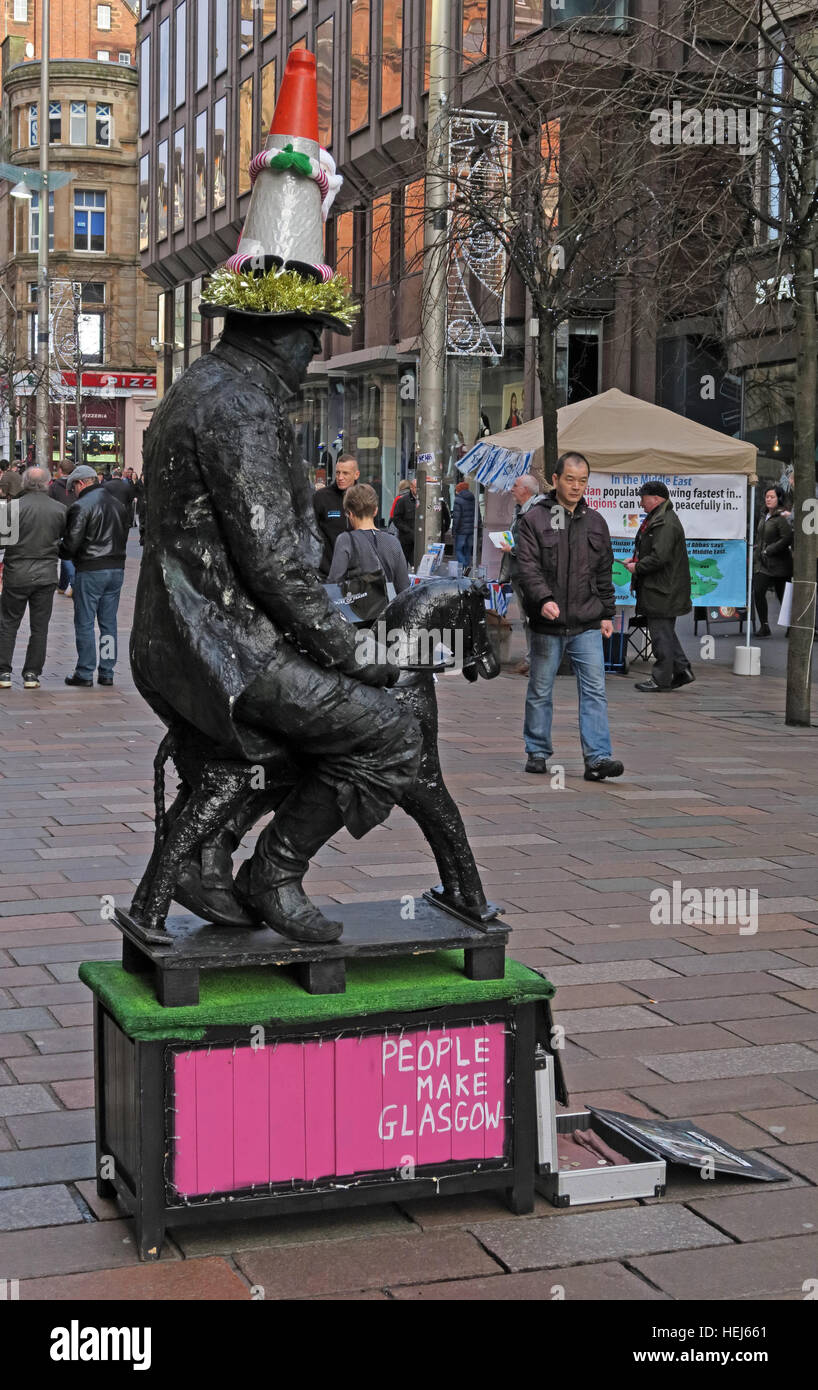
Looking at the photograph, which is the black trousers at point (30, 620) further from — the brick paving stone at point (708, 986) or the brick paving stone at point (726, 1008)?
the brick paving stone at point (726, 1008)

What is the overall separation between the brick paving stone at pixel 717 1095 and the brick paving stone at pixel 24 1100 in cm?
161

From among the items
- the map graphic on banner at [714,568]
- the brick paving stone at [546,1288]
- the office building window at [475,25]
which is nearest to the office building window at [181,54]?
the office building window at [475,25]

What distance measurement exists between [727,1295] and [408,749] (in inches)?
54.0

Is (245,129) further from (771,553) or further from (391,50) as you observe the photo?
(771,553)

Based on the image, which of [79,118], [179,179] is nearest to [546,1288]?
[179,179]

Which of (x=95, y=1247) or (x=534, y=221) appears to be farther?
(x=534, y=221)

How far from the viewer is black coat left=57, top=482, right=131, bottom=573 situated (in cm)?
1484

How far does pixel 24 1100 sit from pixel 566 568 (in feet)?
20.5

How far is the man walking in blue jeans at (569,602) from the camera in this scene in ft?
33.9

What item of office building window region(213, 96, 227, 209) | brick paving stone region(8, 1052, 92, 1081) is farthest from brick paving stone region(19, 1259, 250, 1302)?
office building window region(213, 96, 227, 209)

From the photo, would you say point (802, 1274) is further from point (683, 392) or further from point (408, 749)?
point (683, 392)

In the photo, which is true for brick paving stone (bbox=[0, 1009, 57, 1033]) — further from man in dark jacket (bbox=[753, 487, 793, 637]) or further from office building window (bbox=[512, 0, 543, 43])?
office building window (bbox=[512, 0, 543, 43])
